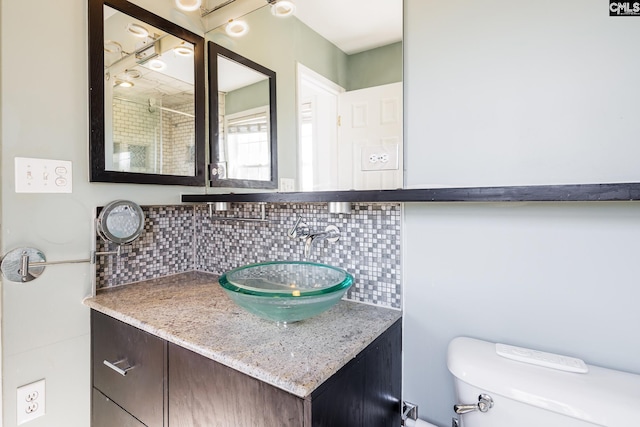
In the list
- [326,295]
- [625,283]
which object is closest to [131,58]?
[326,295]

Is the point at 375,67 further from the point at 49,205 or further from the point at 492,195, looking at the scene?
the point at 49,205

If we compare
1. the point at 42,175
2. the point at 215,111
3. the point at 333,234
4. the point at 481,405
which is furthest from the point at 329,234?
the point at 42,175

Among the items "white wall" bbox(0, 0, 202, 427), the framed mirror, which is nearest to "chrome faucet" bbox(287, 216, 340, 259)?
the framed mirror

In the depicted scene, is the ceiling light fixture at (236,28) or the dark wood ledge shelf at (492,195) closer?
the dark wood ledge shelf at (492,195)

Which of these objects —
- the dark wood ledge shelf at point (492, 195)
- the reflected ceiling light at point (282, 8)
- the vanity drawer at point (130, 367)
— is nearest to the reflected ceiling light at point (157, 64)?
the reflected ceiling light at point (282, 8)

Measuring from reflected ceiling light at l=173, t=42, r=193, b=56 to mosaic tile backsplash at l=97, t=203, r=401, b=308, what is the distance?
2.41 feet

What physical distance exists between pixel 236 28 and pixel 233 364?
1480mm

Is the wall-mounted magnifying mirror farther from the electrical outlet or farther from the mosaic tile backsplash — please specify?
the electrical outlet

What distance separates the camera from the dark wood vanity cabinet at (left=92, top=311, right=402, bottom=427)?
2.24ft

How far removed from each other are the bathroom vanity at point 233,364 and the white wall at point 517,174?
0.21 m

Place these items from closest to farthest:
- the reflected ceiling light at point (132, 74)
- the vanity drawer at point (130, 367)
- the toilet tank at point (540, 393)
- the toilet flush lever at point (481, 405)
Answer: the toilet tank at point (540, 393), the toilet flush lever at point (481, 405), the vanity drawer at point (130, 367), the reflected ceiling light at point (132, 74)

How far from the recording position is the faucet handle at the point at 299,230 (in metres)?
1.21

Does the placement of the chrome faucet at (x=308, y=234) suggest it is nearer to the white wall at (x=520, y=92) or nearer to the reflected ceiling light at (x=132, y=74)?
the white wall at (x=520, y=92)

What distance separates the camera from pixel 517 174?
87 cm
